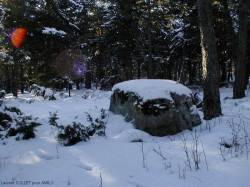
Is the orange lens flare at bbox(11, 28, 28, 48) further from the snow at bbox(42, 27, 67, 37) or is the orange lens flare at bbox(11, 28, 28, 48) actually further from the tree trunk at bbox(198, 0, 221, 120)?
the tree trunk at bbox(198, 0, 221, 120)

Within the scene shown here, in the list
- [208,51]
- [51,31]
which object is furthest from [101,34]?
[208,51]

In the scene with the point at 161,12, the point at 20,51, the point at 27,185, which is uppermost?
the point at 161,12

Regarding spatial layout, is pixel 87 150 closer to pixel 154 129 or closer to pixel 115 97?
pixel 154 129

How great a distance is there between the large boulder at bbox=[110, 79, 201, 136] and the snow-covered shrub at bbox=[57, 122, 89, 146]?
58.2 inches

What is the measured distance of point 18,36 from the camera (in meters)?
25.4

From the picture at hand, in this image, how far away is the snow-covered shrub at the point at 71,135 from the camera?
7.30 metres

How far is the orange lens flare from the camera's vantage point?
83.2 feet

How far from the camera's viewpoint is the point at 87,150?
22.1ft

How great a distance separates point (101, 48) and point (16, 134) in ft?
66.7

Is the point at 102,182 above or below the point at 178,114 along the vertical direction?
below

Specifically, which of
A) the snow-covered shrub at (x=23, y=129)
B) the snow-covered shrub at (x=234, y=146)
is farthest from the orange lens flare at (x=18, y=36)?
the snow-covered shrub at (x=234, y=146)

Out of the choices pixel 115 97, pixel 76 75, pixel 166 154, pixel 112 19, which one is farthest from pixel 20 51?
pixel 166 154

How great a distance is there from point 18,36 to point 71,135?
20.0 meters

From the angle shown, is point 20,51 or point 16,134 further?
point 20,51
